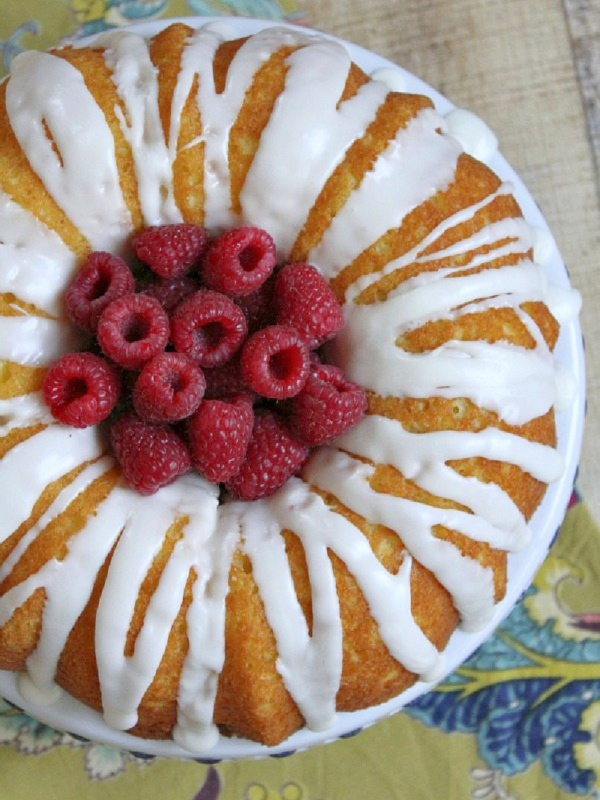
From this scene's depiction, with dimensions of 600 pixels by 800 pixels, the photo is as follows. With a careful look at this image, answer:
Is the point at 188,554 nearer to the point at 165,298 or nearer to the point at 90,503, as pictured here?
the point at 90,503

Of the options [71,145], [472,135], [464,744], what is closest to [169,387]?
[71,145]

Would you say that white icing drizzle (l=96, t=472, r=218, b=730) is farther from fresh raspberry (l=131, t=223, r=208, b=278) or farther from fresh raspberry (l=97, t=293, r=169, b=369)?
fresh raspberry (l=131, t=223, r=208, b=278)

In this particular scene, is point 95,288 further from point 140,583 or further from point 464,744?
point 464,744

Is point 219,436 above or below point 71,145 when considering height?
below

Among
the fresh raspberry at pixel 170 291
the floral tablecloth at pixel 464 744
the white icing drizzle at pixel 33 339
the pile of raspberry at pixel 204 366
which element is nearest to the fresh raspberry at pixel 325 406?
the pile of raspberry at pixel 204 366

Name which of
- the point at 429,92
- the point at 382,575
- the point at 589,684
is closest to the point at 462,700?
the point at 589,684

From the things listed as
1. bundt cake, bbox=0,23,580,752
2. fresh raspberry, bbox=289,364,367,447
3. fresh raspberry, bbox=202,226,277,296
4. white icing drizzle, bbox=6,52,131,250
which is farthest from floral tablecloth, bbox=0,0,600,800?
fresh raspberry, bbox=202,226,277,296
